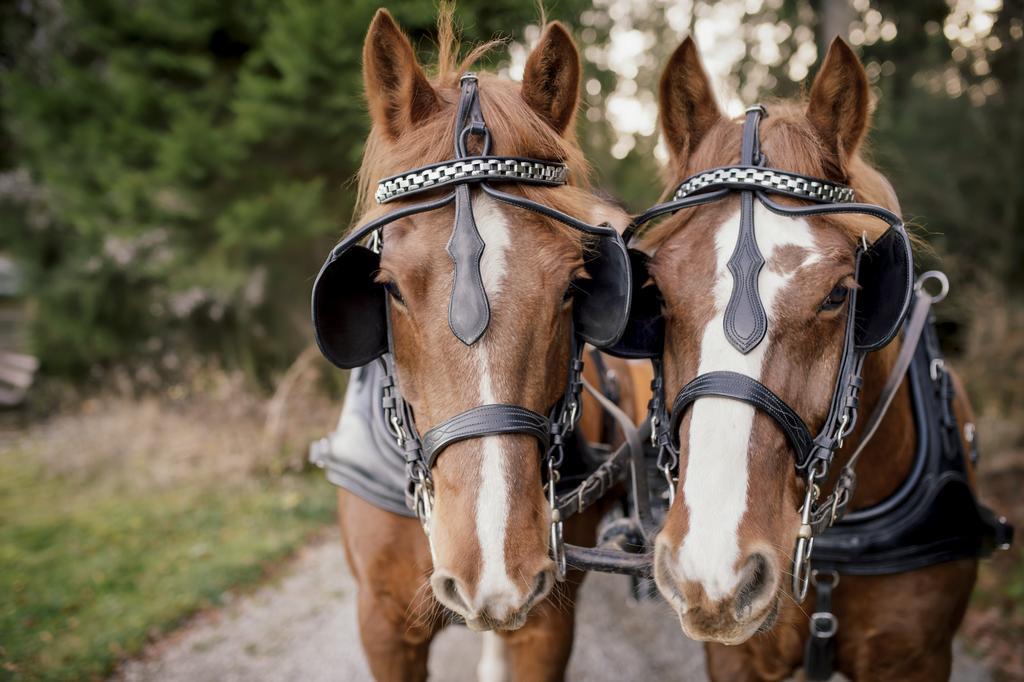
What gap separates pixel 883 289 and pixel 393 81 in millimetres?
1482

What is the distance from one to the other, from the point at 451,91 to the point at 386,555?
155 cm

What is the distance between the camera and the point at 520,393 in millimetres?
1471

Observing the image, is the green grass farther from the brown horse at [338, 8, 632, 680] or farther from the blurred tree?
the brown horse at [338, 8, 632, 680]

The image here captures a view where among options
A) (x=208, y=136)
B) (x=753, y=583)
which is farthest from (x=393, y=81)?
(x=208, y=136)

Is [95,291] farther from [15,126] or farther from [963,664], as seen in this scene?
[963,664]

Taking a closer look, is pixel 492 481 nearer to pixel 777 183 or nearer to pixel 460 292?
pixel 460 292

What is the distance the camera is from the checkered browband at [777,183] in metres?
1.56

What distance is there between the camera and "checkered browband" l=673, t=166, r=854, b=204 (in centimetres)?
156

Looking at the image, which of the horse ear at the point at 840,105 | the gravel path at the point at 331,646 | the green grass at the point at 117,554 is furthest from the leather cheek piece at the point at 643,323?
the green grass at the point at 117,554

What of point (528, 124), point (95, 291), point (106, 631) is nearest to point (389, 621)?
point (528, 124)

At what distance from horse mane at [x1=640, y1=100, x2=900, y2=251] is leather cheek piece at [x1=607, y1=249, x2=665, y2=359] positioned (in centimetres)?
Answer: 9

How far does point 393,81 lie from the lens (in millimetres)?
1845

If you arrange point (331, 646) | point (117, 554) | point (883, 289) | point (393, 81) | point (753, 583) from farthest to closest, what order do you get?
point (117, 554) → point (331, 646) → point (393, 81) → point (883, 289) → point (753, 583)

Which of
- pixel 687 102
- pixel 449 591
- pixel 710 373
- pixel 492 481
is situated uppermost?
pixel 687 102
